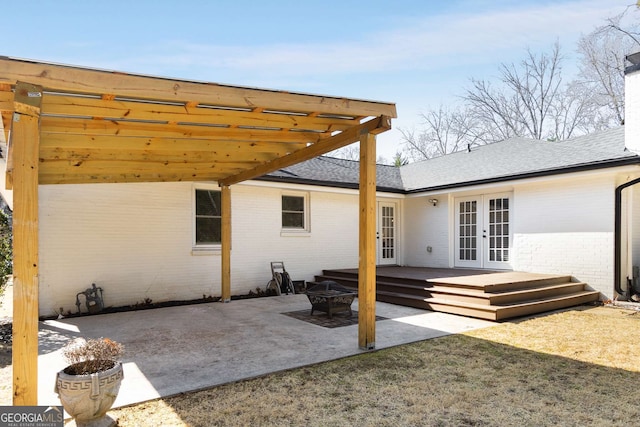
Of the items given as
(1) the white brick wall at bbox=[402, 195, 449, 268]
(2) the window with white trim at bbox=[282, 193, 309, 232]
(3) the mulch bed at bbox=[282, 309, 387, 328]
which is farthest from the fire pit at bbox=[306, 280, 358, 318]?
(1) the white brick wall at bbox=[402, 195, 449, 268]

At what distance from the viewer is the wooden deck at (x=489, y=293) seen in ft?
22.1

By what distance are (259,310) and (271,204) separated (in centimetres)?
308

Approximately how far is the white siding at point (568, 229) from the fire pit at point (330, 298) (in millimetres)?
4948

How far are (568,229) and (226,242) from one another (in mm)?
7113

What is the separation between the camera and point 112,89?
3184 mm

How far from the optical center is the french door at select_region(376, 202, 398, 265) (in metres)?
12.0

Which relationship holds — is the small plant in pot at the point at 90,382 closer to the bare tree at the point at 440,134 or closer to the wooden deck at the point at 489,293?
the wooden deck at the point at 489,293

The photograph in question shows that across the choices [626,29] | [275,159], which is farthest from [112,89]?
[626,29]

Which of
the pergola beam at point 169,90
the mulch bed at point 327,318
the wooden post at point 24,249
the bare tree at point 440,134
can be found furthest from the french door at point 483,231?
the bare tree at point 440,134

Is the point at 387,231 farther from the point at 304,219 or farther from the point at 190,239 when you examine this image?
the point at 190,239

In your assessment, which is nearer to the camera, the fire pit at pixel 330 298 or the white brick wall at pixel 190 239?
the fire pit at pixel 330 298

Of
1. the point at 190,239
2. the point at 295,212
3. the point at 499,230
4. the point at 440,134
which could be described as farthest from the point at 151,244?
the point at 440,134

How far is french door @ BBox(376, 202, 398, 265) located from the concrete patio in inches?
163

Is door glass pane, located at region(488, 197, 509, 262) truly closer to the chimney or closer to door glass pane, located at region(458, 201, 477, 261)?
door glass pane, located at region(458, 201, 477, 261)
